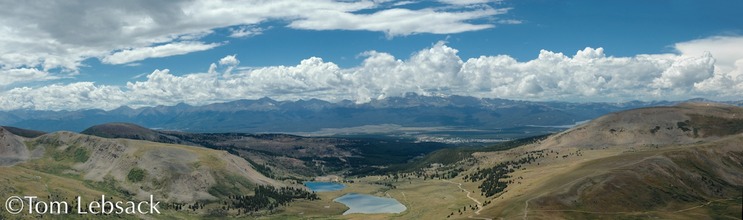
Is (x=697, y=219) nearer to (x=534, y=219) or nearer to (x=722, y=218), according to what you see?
(x=722, y=218)

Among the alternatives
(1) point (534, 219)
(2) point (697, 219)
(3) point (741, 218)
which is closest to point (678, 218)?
(2) point (697, 219)

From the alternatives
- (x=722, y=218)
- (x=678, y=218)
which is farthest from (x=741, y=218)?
(x=678, y=218)

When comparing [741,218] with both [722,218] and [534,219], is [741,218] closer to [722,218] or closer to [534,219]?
[722,218]

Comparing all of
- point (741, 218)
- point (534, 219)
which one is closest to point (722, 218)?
point (741, 218)

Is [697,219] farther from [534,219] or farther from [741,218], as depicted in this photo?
[534,219]

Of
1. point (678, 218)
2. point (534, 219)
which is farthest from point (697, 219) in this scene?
point (534, 219)

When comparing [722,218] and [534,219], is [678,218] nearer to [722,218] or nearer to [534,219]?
[722,218]
